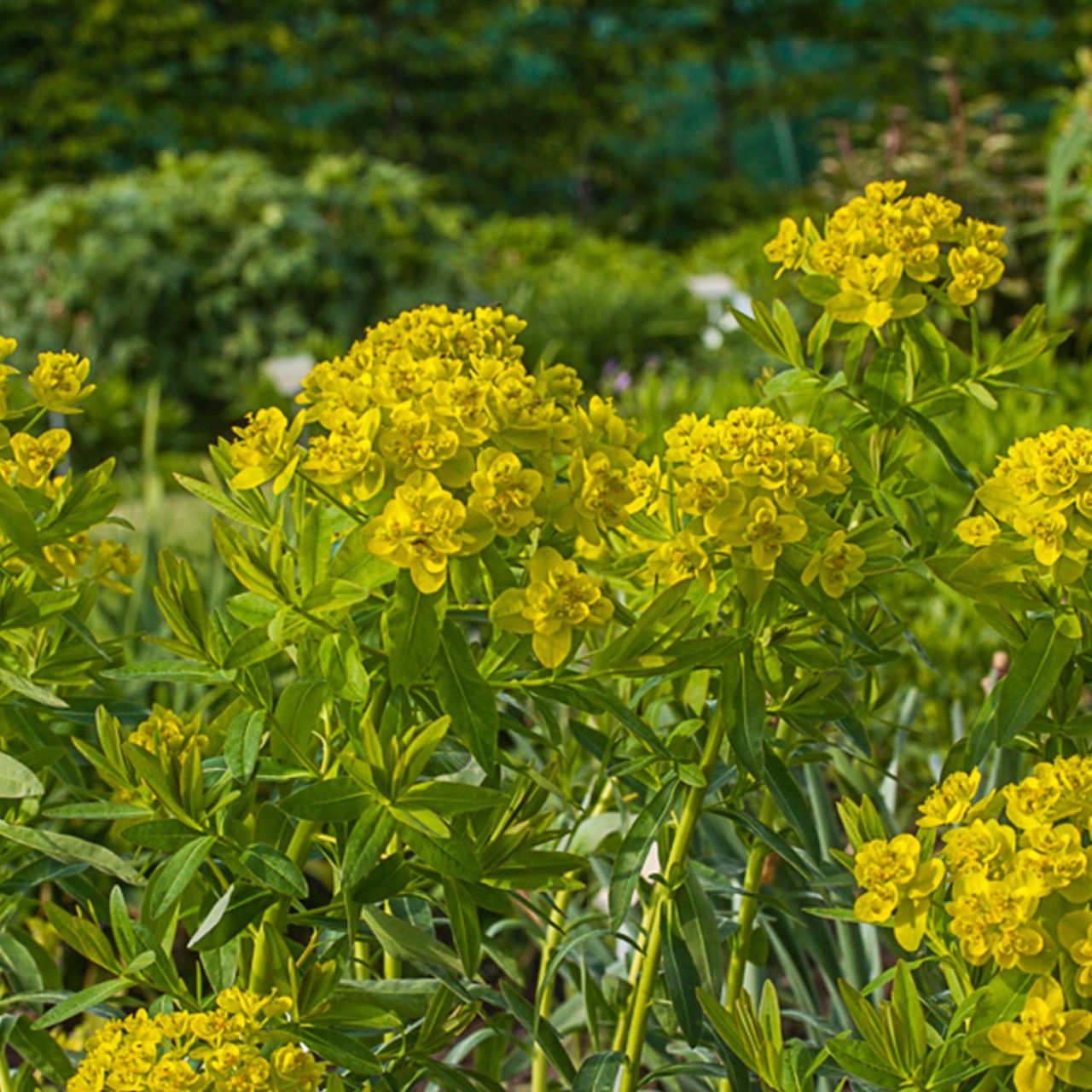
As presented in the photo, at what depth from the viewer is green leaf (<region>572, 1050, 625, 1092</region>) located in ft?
3.49

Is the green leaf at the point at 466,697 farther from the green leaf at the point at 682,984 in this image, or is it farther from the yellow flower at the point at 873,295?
the yellow flower at the point at 873,295

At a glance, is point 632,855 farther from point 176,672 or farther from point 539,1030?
point 176,672

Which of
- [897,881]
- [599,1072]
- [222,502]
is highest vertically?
[222,502]

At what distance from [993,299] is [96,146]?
847 cm

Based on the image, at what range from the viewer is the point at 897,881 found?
34.2 inches

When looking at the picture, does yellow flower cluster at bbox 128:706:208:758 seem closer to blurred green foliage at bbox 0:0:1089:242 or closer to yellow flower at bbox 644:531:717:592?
yellow flower at bbox 644:531:717:592

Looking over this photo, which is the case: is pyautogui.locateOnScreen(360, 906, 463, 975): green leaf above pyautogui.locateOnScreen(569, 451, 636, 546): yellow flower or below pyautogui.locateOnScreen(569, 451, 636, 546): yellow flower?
below

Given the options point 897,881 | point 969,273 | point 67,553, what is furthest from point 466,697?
point 969,273

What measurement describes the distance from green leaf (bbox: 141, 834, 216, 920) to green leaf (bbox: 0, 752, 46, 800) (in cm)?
11

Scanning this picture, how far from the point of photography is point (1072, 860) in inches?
31.8

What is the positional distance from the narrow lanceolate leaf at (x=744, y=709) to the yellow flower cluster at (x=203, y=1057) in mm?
317

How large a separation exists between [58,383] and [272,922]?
0.40 meters

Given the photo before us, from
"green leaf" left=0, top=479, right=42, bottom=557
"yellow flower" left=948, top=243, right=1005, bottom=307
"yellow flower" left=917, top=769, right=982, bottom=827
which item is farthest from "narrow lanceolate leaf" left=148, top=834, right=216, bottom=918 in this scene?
"yellow flower" left=948, top=243, right=1005, bottom=307

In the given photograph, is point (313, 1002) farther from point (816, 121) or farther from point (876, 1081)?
point (816, 121)
